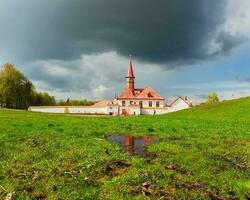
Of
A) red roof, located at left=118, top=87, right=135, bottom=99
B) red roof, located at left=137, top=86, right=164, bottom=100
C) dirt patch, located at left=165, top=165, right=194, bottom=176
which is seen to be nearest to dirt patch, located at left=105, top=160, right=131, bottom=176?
dirt patch, located at left=165, top=165, right=194, bottom=176

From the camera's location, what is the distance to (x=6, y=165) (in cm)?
1179

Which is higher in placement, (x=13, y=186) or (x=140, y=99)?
(x=140, y=99)

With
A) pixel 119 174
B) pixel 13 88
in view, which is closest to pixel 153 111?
pixel 13 88

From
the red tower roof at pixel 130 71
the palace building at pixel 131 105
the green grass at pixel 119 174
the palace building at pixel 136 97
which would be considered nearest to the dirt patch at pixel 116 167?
the green grass at pixel 119 174

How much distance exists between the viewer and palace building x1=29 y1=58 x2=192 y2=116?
12493 centimetres

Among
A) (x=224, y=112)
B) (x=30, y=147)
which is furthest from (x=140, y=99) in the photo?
(x=30, y=147)

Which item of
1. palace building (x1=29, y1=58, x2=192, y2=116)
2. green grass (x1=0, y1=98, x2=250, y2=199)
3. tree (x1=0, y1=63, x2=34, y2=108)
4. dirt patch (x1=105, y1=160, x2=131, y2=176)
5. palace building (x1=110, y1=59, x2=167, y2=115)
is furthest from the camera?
palace building (x1=110, y1=59, x2=167, y2=115)

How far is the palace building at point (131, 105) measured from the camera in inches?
4919

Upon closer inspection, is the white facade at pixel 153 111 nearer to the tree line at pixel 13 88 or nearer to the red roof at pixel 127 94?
the red roof at pixel 127 94

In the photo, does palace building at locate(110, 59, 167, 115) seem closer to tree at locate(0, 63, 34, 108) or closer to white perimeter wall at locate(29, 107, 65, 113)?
white perimeter wall at locate(29, 107, 65, 113)

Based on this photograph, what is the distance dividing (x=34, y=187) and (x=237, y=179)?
6.23m

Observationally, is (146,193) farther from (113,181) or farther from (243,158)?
(243,158)

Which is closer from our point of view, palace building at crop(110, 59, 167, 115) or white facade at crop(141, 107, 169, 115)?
white facade at crop(141, 107, 169, 115)

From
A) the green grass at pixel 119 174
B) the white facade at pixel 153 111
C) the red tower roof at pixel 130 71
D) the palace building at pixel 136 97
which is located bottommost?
the green grass at pixel 119 174
